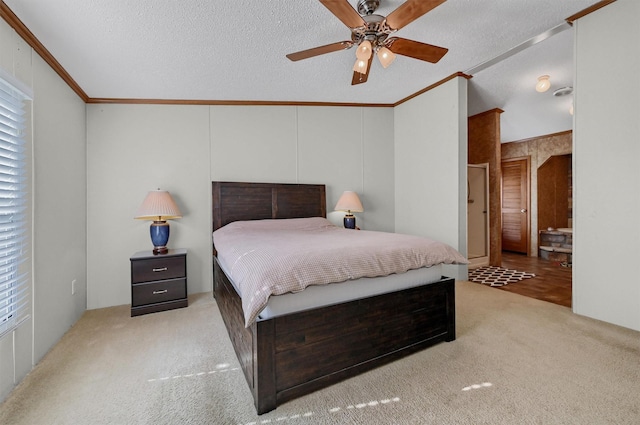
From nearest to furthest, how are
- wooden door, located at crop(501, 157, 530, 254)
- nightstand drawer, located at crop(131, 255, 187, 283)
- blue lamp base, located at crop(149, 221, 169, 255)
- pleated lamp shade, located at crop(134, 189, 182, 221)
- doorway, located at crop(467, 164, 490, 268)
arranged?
nightstand drawer, located at crop(131, 255, 187, 283) < pleated lamp shade, located at crop(134, 189, 182, 221) < blue lamp base, located at crop(149, 221, 169, 255) < doorway, located at crop(467, 164, 490, 268) < wooden door, located at crop(501, 157, 530, 254)

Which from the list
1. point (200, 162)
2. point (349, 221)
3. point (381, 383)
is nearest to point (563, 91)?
point (349, 221)

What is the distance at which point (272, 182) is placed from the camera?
12.5 ft

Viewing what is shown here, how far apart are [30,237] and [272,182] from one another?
2388 millimetres

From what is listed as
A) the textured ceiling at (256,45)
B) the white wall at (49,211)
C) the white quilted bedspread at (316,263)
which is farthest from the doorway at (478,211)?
the white wall at (49,211)

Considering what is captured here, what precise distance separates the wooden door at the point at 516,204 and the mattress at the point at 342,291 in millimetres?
4973

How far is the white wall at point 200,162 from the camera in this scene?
3.17 metres

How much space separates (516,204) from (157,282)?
6.65 metres

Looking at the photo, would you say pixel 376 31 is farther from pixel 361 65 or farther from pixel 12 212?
pixel 12 212

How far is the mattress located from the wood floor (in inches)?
77.3

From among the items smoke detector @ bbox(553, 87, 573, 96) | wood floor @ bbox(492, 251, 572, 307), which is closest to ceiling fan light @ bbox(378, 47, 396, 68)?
wood floor @ bbox(492, 251, 572, 307)

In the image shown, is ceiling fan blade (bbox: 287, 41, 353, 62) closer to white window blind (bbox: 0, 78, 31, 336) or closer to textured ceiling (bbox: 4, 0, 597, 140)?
textured ceiling (bbox: 4, 0, 597, 140)

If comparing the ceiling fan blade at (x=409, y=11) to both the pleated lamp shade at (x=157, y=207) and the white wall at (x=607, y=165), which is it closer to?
the white wall at (x=607, y=165)

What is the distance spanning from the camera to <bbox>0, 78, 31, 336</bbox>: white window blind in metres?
1.62

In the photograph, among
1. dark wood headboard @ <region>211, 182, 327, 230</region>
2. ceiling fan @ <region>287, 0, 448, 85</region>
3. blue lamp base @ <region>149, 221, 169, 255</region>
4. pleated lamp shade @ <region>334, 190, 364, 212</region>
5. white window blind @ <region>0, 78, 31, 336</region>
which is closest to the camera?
white window blind @ <region>0, 78, 31, 336</region>
